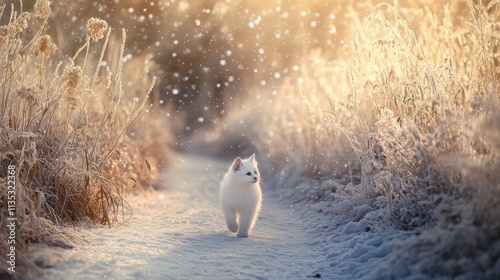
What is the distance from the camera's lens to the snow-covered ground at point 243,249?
123 inches

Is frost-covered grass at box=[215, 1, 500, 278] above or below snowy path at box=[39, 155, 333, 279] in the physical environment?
above

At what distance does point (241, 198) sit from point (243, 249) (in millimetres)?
939

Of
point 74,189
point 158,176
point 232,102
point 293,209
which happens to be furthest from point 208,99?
point 74,189

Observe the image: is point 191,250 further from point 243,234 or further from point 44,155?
point 44,155

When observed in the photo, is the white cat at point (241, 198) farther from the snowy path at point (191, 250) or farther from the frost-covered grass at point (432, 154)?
the frost-covered grass at point (432, 154)

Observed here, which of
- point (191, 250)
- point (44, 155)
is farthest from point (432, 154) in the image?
point (44, 155)

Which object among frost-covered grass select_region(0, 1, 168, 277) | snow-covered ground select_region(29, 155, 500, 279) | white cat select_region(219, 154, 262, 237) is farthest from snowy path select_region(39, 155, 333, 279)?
frost-covered grass select_region(0, 1, 168, 277)

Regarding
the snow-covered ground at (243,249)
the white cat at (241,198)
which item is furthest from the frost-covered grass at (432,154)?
the white cat at (241,198)

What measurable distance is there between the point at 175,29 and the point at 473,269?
17.6 metres

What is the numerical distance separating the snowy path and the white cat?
0.16 metres

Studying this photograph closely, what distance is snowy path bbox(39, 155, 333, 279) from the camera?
3260 mm

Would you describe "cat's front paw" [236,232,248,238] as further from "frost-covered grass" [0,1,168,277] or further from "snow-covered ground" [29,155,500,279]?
"frost-covered grass" [0,1,168,277]

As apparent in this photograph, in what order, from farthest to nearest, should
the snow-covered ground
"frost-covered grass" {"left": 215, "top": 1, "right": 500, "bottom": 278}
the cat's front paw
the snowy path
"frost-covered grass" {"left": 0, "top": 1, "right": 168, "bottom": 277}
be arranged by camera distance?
the cat's front paw
"frost-covered grass" {"left": 0, "top": 1, "right": 168, "bottom": 277}
the snowy path
the snow-covered ground
"frost-covered grass" {"left": 215, "top": 1, "right": 500, "bottom": 278}

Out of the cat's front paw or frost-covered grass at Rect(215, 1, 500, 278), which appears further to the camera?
the cat's front paw
